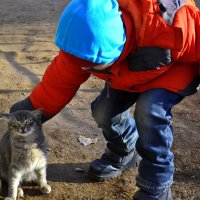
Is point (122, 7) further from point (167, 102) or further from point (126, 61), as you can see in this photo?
point (167, 102)

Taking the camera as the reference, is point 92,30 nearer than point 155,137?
Yes

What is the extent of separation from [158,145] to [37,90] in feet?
2.71

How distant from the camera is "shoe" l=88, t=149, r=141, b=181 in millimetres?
3257

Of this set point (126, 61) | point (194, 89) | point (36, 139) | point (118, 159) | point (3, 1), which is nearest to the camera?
point (126, 61)

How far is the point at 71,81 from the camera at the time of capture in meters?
2.80

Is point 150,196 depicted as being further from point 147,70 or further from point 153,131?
point 147,70

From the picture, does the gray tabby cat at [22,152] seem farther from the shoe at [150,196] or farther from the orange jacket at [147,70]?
the shoe at [150,196]

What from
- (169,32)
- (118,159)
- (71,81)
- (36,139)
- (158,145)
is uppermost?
(169,32)

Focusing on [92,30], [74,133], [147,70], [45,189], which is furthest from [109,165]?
[92,30]

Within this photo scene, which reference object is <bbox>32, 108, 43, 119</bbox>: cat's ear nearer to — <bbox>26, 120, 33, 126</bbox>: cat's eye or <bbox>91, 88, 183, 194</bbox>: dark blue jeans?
<bbox>26, 120, 33, 126</bbox>: cat's eye

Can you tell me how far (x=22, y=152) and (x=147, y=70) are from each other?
39.2 inches

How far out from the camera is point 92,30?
2.20m

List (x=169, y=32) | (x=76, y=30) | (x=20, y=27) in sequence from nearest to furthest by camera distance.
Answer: (x=76, y=30) → (x=169, y=32) → (x=20, y=27)

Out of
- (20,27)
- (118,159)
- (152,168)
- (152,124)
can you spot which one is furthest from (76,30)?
(20,27)
